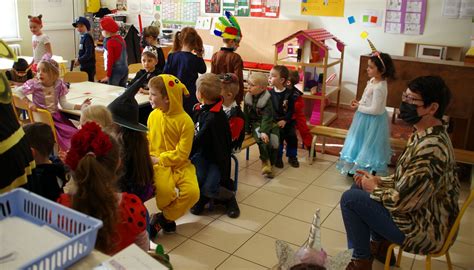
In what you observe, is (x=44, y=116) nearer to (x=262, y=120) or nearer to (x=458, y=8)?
(x=262, y=120)

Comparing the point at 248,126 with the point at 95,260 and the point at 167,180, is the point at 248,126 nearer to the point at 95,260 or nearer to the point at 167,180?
the point at 167,180

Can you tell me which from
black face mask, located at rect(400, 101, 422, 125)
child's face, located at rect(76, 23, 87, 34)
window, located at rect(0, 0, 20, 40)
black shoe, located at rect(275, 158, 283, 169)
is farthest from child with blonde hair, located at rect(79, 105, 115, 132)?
window, located at rect(0, 0, 20, 40)

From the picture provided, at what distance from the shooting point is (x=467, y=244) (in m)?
3.13

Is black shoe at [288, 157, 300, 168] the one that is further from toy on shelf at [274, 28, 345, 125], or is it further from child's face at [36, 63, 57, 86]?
child's face at [36, 63, 57, 86]

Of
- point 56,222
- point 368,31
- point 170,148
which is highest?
point 368,31

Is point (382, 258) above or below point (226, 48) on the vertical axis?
below

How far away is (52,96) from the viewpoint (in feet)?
11.9

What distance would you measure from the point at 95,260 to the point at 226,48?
12.4 feet

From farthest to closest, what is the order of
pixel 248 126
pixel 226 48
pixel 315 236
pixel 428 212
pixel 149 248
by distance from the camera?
pixel 226 48
pixel 248 126
pixel 428 212
pixel 149 248
pixel 315 236

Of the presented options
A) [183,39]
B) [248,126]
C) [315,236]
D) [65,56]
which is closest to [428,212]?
[315,236]

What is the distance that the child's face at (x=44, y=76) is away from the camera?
3.54 meters

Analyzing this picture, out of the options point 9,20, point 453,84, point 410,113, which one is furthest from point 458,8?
point 9,20

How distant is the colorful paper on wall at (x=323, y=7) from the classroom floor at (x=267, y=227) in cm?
311

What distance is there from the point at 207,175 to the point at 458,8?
14.1 ft
